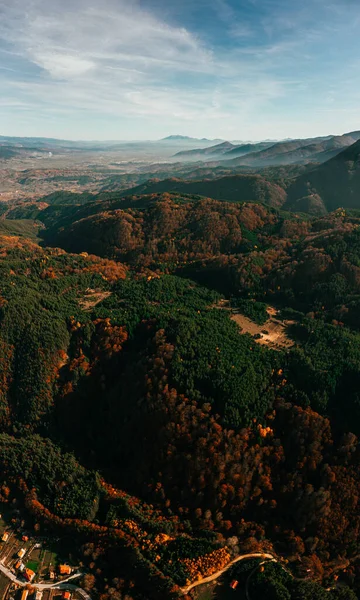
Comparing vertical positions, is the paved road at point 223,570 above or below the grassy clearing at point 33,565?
above

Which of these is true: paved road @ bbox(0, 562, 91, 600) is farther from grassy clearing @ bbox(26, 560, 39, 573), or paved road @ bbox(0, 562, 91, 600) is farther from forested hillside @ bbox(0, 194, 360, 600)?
forested hillside @ bbox(0, 194, 360, 600)

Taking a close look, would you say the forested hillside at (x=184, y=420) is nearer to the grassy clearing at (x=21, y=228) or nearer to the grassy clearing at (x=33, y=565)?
the grassy clearing at (x=33, y=565)

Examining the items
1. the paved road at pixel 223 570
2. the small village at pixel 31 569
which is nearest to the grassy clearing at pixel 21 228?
the small village at pixel 31 569

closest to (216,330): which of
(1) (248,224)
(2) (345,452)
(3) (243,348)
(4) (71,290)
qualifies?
(3) (243,348)

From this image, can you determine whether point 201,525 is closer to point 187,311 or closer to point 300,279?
point 187,311

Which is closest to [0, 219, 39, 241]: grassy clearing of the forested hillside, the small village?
the forested hillside

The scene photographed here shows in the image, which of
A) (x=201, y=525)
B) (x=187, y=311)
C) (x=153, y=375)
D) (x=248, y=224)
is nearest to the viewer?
(x=201, y=525)

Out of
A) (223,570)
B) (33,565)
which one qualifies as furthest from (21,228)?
(223,570)
